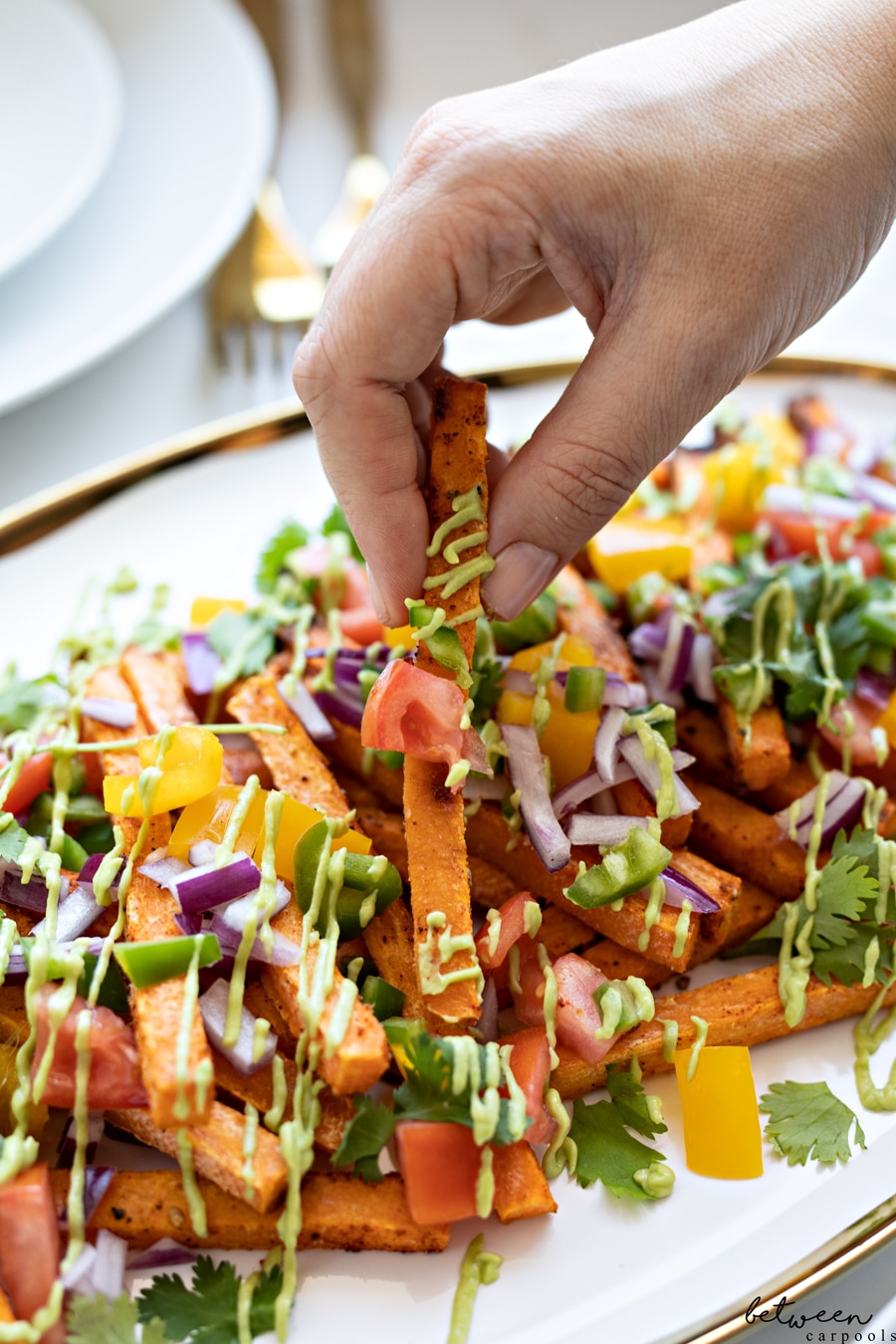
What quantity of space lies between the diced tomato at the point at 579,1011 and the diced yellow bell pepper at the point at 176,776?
88 cm

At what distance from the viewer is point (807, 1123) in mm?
2396

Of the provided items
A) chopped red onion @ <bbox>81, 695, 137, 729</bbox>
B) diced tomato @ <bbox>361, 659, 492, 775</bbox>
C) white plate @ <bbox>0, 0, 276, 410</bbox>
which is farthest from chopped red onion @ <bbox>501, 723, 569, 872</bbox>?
white plate @ <bbox>0, 0, 276, 410</bbox>

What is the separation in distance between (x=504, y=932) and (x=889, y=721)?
1.23 m

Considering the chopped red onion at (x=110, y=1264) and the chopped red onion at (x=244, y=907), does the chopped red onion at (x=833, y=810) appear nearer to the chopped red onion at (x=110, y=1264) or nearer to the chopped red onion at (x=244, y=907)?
the chopped red onion at (x=244, y=907)

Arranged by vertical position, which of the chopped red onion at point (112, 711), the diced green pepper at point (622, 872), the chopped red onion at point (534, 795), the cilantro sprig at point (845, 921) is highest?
the chopped red onion at point (112, 711)

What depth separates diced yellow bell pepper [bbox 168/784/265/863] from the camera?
8.20ft

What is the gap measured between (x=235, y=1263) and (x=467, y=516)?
155 centimetres

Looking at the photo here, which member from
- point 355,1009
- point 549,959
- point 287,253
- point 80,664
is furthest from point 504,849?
point 287,253

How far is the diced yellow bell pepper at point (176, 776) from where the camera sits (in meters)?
2.51

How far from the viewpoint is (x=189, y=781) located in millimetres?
2537

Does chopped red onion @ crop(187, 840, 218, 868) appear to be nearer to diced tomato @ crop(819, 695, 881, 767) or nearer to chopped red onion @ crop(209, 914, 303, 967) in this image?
chopped red onion @ crop(209, 914, 303, 967)

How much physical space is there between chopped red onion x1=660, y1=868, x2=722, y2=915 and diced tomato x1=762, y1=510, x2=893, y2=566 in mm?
1372

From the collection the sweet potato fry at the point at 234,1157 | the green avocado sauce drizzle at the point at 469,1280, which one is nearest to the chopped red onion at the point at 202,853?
the sweet potato fry at the point at 234,1157

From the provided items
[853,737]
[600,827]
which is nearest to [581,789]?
[600,827]
